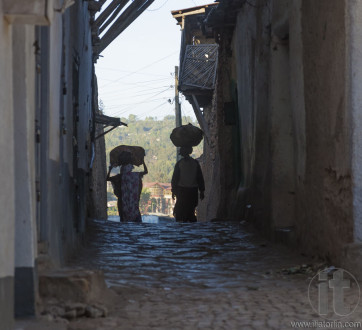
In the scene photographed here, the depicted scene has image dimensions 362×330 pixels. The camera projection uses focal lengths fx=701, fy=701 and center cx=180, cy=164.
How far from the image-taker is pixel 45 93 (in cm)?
491

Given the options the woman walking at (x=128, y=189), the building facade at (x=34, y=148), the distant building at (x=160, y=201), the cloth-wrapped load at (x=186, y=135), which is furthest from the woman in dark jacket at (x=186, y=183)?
the distant building at (x=160, y=201)

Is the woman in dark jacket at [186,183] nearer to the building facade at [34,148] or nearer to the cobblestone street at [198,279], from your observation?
Answer: the cobblestone street at [198,279]

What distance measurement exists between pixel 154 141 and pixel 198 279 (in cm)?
11998

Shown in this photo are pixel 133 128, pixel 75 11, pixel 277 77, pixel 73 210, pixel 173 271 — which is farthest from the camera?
pixel 133 128

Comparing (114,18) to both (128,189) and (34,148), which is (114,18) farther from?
(34,148)

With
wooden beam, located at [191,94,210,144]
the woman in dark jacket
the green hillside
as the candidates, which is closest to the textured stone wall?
the woman in dark jacket

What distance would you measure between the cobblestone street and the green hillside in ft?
229

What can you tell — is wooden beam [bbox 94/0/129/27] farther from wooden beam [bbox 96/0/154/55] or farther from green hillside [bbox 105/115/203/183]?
green hillside [bbox 105/115/203/183]

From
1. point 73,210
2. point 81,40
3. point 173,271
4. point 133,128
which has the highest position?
point 133,128

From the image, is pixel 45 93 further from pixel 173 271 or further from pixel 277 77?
pixel 277 77

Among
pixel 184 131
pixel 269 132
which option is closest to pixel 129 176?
pixel 184 131

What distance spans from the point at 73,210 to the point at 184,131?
770 cm

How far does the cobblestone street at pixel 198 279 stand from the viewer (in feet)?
13.9

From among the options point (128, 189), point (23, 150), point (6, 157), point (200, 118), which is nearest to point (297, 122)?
point (23, 150)
